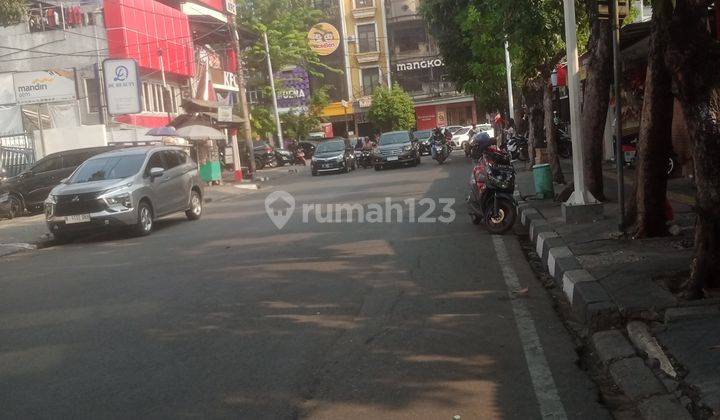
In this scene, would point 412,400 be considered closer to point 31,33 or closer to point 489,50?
point 489,50

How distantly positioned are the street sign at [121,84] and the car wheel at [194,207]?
12.7m

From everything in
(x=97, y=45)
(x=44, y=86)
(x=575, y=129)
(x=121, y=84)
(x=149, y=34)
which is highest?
(x=149, y=34)

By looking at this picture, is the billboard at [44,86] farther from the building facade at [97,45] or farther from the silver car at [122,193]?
the silver car at [122,193]

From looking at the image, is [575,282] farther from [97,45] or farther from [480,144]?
[97,45]

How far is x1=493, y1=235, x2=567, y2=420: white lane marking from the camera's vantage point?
477 cm

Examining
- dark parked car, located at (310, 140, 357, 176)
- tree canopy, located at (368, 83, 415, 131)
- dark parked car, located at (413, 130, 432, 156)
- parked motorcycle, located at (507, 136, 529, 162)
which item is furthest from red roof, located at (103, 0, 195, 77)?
tree canopy, located at (368, 83, 415, 131)

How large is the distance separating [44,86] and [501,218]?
23.9m

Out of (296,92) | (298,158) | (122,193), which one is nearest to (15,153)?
(122,193)

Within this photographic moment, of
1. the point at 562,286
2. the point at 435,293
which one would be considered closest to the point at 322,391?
the point at 435,293

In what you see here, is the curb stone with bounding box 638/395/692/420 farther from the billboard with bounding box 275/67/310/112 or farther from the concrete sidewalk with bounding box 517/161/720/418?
the billboard with bounding box 275/67/310/112

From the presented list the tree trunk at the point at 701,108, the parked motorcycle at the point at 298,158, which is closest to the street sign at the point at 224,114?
the parked motorcycle at the point at 298,158

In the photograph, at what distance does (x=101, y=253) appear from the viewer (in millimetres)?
12922

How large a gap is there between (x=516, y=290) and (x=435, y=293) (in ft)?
2.83

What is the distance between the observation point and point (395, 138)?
3400 centimetres
